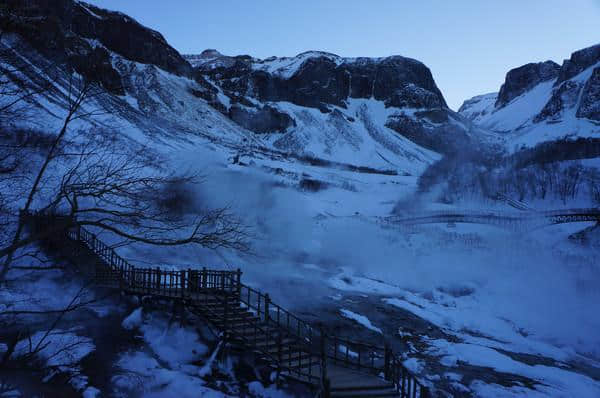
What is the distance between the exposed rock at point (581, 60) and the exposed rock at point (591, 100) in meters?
32.5

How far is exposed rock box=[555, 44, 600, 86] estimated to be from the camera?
498ft

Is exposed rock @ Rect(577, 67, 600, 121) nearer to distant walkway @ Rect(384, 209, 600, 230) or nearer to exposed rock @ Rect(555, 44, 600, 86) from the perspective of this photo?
A: exposed rock @ Rect(555, 44, 600, 86)

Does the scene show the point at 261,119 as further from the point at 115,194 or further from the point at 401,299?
the point at 115,194

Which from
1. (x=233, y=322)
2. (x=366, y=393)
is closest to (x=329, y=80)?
(x=233, y=322)

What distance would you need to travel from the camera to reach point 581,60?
15488cm

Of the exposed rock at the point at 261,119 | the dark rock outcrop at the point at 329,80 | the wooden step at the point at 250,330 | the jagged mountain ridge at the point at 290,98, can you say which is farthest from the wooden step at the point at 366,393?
the dark rock outcrop at the point at 329,80

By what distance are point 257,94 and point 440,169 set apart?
77.6 m

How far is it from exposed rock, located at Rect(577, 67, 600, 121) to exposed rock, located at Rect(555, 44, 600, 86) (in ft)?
107

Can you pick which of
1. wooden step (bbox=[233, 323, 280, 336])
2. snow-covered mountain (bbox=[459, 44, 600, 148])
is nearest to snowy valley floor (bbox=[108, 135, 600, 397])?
wooden step (bbox=[233, 323, 280, 336])

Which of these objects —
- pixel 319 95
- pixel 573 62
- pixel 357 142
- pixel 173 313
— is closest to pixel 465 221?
pixel 173 313

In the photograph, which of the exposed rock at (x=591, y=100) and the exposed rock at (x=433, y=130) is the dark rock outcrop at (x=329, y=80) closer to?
the exposed rock at (x=433, y=130)

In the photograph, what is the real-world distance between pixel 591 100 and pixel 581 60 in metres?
48.8

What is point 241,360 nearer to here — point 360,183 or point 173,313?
point 173,313

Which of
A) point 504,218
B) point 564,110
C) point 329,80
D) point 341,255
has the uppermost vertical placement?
point 329,80
